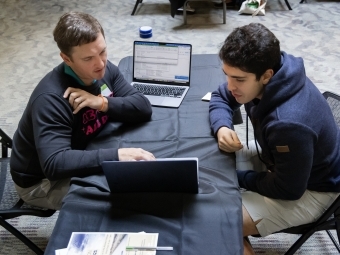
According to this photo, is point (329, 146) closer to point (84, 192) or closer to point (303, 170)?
point (303, 170)

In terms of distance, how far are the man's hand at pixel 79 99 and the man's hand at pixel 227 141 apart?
18.5 inches

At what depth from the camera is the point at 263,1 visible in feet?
14.2

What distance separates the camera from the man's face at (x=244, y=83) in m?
1.39

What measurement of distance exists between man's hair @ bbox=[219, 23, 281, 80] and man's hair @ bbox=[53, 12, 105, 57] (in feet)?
1.58

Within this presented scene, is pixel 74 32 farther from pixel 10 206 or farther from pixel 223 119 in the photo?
pixel 10 206

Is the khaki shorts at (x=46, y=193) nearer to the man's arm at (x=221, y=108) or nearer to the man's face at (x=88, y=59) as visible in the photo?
the man's face at (x=88, y=59)

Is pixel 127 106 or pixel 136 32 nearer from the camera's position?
pixel 127 106

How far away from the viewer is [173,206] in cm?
125

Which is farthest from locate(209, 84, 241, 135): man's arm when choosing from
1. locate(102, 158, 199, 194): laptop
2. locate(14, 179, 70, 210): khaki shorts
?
locate(14, 179, 70, 210): khaki shorts

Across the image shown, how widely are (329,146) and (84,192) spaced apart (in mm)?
830

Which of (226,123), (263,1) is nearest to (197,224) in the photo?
(226,123)

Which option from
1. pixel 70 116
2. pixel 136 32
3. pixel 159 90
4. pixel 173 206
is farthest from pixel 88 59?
pixel 136 32

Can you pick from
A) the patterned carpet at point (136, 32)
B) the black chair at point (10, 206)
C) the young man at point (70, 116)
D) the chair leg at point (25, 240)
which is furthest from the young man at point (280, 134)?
the patterned carpet at point (136, 32)

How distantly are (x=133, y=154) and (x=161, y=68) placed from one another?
26.2 inches
